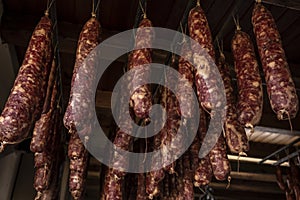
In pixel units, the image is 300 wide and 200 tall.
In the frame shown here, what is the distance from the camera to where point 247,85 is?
1547 millimetres

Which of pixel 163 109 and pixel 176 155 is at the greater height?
pixel 163 109

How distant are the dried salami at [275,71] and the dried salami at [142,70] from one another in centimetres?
55

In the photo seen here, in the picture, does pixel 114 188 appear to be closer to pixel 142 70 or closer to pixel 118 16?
pixel 142 70

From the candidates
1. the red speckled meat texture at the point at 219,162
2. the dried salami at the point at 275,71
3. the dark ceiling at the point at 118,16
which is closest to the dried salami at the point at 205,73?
the dried salami at the point at 275,71

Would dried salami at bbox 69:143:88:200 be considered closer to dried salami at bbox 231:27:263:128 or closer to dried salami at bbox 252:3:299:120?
dried salami at bbox 231:27:263:128

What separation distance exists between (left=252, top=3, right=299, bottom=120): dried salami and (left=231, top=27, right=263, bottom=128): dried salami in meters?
0.09

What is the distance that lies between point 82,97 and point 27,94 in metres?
0.25

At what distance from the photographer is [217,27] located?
254 centimetres

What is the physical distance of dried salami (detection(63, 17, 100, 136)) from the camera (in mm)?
1396

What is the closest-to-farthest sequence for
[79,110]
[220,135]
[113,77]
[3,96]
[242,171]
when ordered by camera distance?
[79,110]
[220,135]
[3,96]
[113,77]
[242,171]

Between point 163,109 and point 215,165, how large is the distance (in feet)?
1.79

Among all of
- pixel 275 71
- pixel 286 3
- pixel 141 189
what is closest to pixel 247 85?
pixel 275 71

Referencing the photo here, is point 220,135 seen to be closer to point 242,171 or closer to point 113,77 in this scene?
point 113,77

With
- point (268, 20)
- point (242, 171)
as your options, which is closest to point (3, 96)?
point (268, 20)
